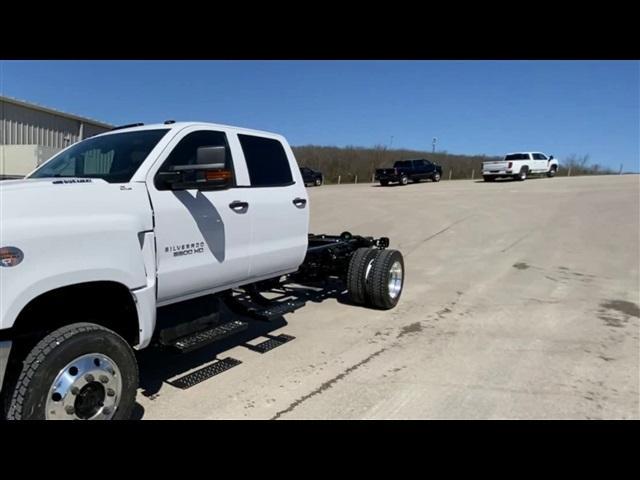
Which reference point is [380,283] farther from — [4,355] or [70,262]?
[4,355]

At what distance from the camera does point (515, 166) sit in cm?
3159

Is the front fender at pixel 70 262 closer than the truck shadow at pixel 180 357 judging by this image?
Yes

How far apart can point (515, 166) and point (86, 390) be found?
32751 millimetres

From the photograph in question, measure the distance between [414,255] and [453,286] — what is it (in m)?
2.82

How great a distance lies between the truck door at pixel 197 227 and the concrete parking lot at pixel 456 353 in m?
0.96

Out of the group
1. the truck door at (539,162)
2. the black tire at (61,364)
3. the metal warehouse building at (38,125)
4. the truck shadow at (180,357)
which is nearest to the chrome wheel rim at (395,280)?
the truck shadow at (180,357)

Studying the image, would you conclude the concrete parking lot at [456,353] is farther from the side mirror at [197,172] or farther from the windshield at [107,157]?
the windshield at [107,157]

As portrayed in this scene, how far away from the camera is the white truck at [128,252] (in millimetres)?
2646

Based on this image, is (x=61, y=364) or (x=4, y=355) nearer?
(x=4, y=355)

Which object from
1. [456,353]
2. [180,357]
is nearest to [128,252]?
[180,357]

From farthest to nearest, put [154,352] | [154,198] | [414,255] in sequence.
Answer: [414,255] < [154,352] < [154,198]
